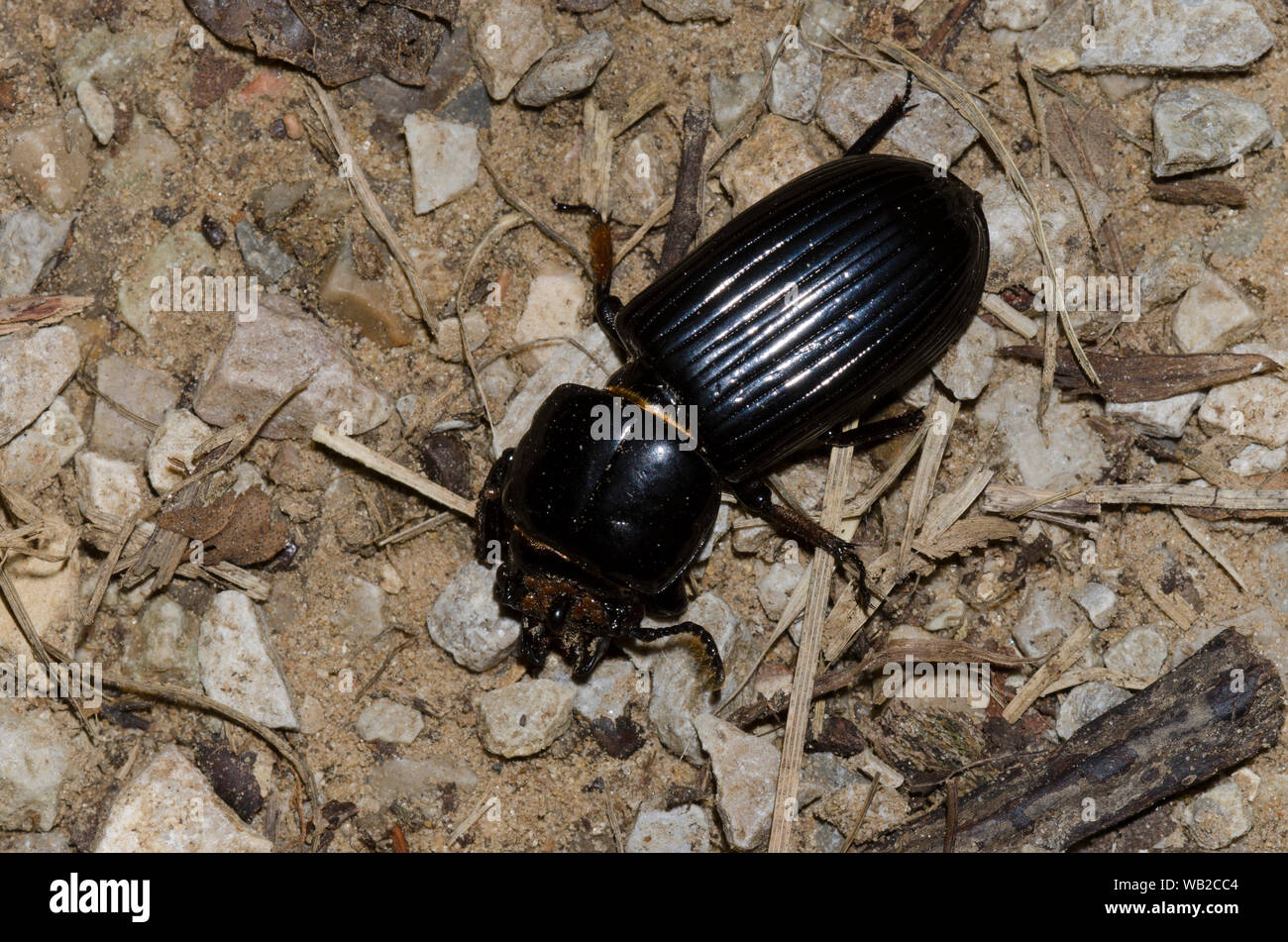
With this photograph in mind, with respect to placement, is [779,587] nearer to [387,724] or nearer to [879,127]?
[387,724]

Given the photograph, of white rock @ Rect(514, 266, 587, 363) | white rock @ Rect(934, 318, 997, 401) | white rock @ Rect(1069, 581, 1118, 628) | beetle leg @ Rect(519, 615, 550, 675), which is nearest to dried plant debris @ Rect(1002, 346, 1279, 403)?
white rock @ Rect(934, 318, 997, 401)

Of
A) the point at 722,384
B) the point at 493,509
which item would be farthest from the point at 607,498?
the point at 722,384

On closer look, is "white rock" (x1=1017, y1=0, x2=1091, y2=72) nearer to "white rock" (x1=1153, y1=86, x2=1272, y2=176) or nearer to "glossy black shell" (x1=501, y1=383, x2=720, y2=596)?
"white rock" (x1=1153, y1=86, x2=1272, y2=176)

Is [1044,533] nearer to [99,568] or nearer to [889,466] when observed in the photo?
[889,466]

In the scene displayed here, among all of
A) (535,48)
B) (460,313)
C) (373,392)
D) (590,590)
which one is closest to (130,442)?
(373,392)

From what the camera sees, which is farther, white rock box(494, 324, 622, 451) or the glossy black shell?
white rock box(494, 324, 622, 451)

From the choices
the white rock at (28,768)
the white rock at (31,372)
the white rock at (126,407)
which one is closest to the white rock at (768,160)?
the white rock at (126,407)

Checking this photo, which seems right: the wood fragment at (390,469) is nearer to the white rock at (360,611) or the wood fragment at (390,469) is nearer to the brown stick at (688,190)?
the white rock at (360,611)
